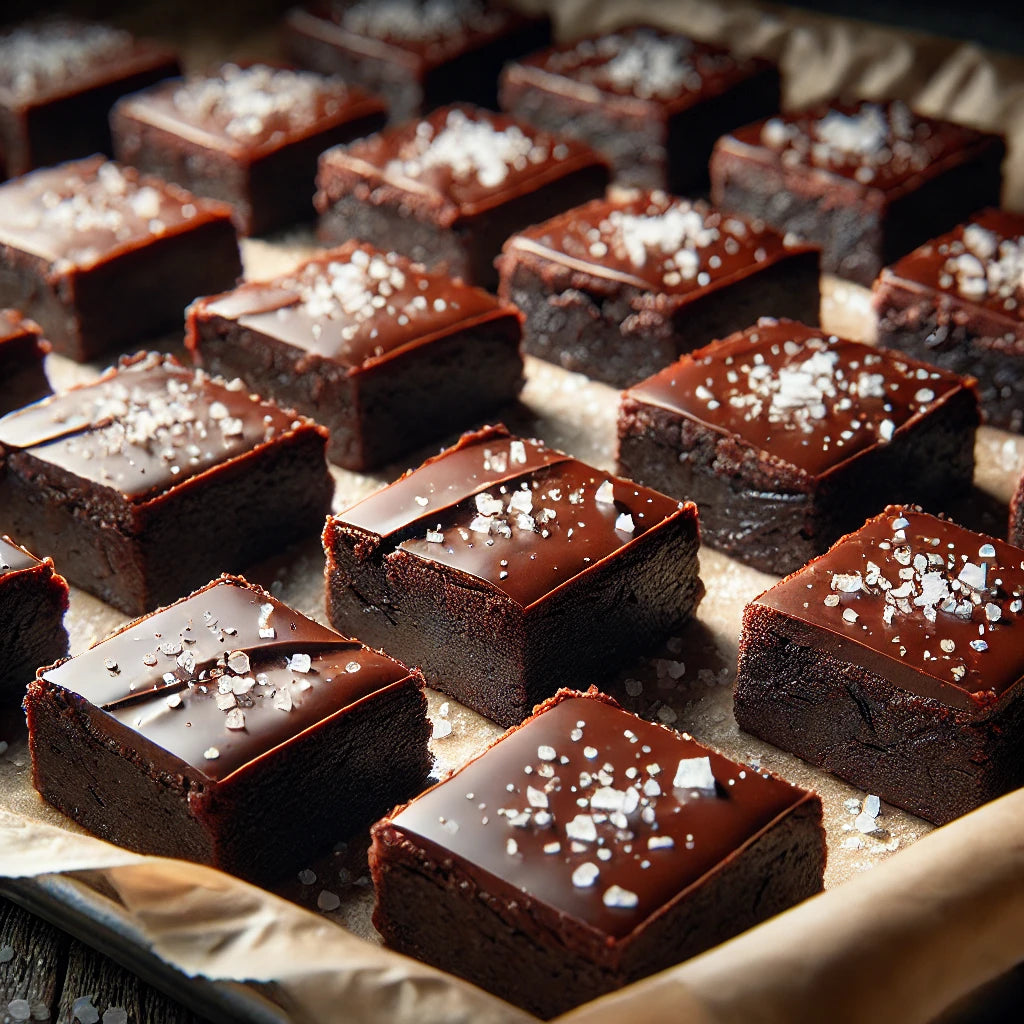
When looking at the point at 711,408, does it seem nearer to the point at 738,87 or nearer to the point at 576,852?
the point at 576,852

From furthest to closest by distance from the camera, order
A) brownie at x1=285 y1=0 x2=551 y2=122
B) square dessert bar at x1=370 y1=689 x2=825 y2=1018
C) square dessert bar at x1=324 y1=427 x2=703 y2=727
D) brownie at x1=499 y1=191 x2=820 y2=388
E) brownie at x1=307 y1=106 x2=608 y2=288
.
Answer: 1. brownie at x1=285 y1=0 x2=551 y2=122
2. brownie at x1=307 y1=106 x2=608 y2=288
3. brownie at x1=499 y1=191 x2=820 y2=388
4. square dessert bar at x1=324 y1=427 x2=703 y2=727
5. square dessert bar at x1=370 y1=689 x2=825 y2=1018

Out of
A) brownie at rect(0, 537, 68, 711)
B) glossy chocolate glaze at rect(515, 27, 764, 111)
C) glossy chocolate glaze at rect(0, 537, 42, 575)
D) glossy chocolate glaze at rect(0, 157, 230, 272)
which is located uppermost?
glossy chocolate glaze at rect(515, 27, 764, 111)

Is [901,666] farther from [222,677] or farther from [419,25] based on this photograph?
[419,25]

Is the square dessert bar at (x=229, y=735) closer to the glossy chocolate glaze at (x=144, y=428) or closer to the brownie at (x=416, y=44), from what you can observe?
the glossy chocolate glaze at (x=144, y=428)

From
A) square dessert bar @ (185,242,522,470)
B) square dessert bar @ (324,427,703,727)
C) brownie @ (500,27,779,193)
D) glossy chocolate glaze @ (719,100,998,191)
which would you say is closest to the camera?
square dessert bar @ (324,427,703,727)

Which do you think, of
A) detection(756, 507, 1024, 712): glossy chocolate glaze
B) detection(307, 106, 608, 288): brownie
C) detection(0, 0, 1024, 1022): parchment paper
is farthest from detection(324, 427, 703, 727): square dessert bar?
detection(307, 106, 608, 288): brownie

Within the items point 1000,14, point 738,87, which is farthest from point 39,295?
point 1000,14

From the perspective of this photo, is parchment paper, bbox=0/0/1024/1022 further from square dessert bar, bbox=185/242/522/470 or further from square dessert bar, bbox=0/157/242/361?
square dessert bar, bbox=0/157/242/361
